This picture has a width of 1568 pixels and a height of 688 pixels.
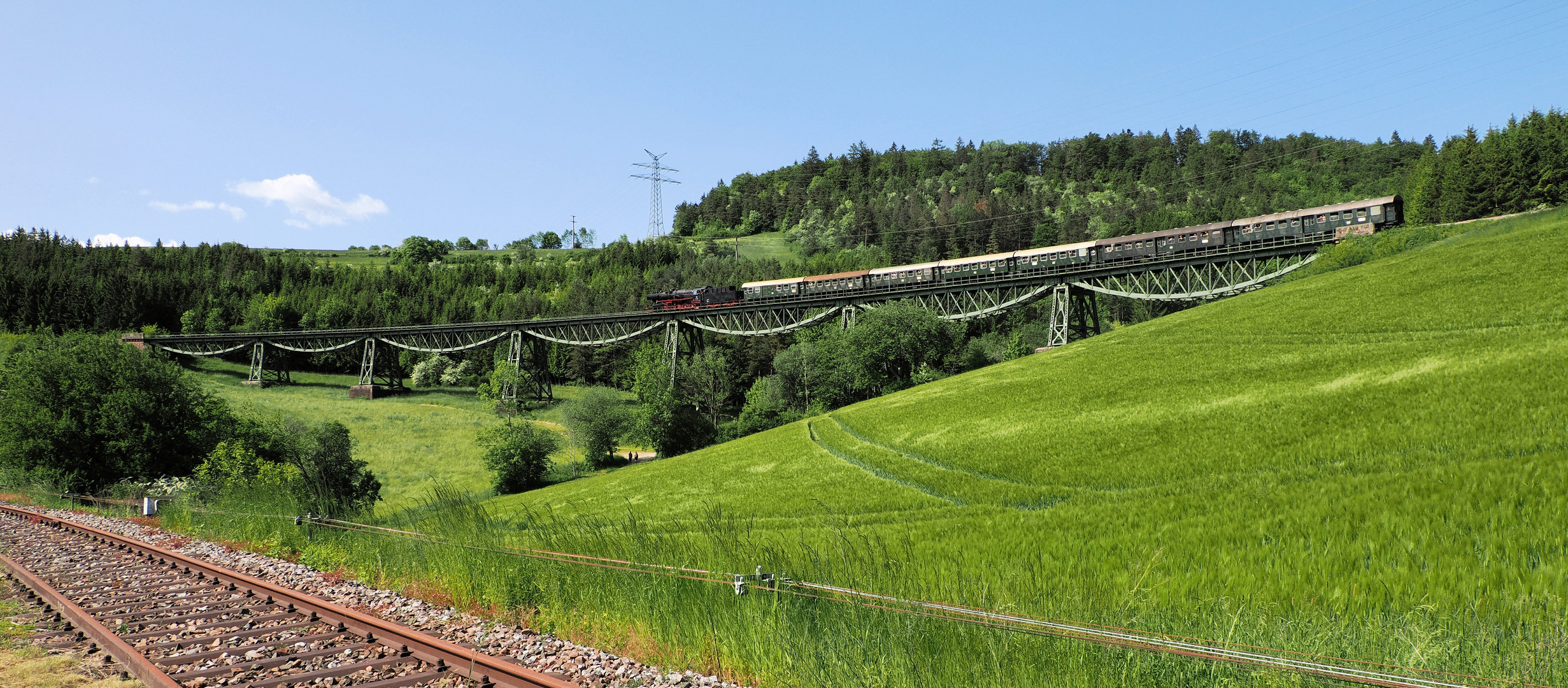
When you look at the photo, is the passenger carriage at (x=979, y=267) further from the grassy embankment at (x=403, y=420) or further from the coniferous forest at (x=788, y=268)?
the grassy embankment at (x=403, y=420)

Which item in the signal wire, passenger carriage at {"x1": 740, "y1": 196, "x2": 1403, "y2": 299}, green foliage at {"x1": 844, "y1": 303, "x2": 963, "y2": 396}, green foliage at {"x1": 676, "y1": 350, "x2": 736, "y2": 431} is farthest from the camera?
green foliage at {"x1": 676, "y1": 350, "x2": 736, "y2": 431}

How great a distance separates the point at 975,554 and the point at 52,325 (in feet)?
588

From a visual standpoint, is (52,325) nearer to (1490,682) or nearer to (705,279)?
(705,279)

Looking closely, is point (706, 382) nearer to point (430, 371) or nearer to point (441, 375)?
point (430, 371)

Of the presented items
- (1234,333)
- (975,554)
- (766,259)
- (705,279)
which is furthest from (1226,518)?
(766,259)

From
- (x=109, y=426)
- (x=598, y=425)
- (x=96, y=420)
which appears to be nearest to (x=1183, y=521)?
(x=109, y=426)

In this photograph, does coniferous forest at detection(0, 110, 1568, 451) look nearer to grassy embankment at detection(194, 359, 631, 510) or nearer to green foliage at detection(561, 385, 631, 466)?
green foliage at detection(561, 385, 631, 466)

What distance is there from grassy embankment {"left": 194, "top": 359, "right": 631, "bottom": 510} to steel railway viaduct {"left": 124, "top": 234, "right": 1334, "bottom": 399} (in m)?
4.14

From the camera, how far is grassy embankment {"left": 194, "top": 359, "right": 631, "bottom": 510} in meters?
57.5

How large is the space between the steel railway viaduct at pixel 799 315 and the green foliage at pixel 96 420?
26.4 metres

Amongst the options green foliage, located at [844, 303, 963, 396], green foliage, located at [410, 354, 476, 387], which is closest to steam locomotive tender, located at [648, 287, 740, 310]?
green foliage, located at [844, 303, 963, 396]

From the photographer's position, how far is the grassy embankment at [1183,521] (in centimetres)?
609

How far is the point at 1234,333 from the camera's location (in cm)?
3359

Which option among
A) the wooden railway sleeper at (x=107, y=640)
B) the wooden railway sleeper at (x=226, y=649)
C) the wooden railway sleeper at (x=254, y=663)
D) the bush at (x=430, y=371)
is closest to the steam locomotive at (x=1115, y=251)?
the bush at (x=430, y=371)
